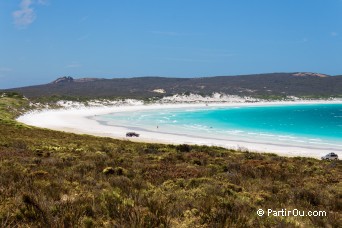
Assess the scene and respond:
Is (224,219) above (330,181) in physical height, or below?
above

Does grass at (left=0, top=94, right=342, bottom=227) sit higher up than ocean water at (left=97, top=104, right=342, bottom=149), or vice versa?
grass at (left=0, top=94, right=342, bottom=227)

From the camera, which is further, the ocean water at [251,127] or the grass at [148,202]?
the ocean water at [251,127]

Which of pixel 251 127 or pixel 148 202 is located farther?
pixel 251 127

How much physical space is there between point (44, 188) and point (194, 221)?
343 centimetres

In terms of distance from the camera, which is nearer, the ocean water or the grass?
the grass

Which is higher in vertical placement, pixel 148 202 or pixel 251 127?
pixel 148 202

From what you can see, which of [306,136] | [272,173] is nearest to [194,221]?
[272,173]

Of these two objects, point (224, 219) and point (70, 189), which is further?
point (70, 189)

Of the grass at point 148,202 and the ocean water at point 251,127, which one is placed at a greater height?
the grass at point 148,202

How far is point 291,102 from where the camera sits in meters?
184

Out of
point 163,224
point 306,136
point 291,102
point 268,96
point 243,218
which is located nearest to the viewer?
point 163,224

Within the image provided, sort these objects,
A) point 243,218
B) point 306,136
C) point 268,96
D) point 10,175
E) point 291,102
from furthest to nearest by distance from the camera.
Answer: point 268,96 → point 291,102 → point 306,136 → point 10,175 → point 243,218

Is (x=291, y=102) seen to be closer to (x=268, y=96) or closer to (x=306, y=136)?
(x=268, y=96)

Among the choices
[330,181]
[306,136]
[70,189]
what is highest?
[70,189]
